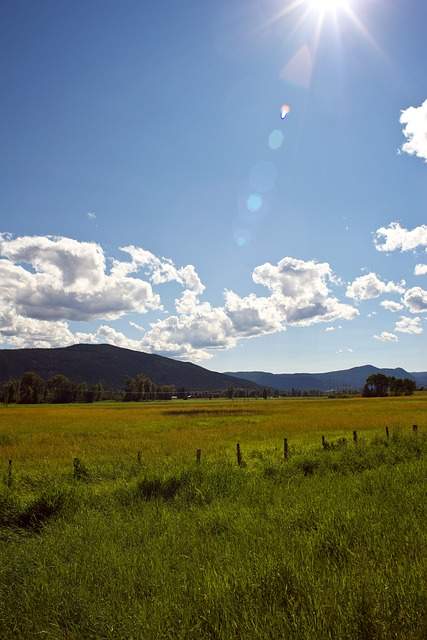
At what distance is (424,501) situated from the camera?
403 inches

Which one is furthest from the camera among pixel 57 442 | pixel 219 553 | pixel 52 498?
pixel 57 442

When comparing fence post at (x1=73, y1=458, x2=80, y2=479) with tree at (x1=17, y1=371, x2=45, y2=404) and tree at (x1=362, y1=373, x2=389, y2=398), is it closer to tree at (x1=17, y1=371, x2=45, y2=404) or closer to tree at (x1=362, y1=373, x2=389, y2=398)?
tree at (x1=17, y1=371, x2=45, y2=404)

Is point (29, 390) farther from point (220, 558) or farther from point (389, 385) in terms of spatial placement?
point (220, 558)

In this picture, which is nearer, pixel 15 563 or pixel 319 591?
pixel 319 591

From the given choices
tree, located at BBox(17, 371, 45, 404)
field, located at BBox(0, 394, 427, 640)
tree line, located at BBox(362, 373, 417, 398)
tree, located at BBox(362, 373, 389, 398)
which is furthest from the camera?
tree, located at BBox(362, 373, 389, 398)

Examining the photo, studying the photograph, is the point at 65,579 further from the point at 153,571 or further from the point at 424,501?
the point at 424,501

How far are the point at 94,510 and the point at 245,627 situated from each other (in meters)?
8.62

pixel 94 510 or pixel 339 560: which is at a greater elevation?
pixel 339 560

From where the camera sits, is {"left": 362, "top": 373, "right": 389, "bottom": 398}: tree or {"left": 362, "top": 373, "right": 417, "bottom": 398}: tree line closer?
{"left": 362, "top": 373, "right": 417, "bottom": 398}: tree line

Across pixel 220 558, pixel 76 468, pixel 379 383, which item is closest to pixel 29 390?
pixel 379 383

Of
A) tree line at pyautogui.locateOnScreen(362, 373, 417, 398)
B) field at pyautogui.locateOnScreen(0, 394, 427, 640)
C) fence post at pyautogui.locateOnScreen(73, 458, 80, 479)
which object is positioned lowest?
fence post at pyautogui.locateOnScreen(73, 458, 80, 479)

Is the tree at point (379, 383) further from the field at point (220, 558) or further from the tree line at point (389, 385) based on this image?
the field at point (220, 558)

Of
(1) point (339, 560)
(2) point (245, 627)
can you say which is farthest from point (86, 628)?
(1) point (339, 560)

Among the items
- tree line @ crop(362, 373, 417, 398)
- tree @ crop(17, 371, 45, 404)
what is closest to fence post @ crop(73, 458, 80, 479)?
tree @ crop(17, 371, 45, 404)
